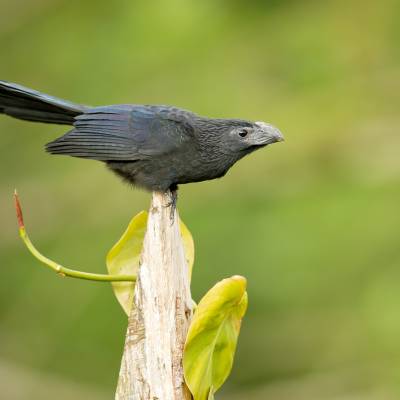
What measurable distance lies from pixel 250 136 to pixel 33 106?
795 millimetres

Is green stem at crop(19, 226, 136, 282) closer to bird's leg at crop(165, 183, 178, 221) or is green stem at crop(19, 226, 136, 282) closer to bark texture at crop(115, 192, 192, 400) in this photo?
bark texture at crop(115, 192, 192, 400)

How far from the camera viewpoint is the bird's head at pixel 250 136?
3.37 meters

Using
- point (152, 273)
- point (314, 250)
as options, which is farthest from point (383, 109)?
point (152, 273)

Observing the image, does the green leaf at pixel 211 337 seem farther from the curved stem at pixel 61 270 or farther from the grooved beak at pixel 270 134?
the grooved beak at pixel 270 134

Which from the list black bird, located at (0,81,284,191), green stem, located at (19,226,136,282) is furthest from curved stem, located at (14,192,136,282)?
black bird, located at (0,81,284,191)

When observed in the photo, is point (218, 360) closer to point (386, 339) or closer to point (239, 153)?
point (239, 153)

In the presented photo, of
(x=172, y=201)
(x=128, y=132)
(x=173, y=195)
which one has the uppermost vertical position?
(x=128, y=132)

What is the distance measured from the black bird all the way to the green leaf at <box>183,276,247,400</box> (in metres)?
1.10

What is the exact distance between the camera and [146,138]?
12.0ft

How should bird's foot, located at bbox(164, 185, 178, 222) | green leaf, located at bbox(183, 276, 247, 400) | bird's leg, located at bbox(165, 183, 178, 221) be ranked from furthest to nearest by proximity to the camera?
bird's leg, located at bbox(165, 183, 178, 221) → bird's foot, located at bbox(164, 185, 178, 222) → green leaf, located at bbox(183, 276, 247, 400)

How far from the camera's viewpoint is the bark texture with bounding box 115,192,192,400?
2371mm

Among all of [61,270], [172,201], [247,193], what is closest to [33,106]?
[172,201]

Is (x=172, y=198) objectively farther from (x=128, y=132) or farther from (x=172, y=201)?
(x=128, y=132)

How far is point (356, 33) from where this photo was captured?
773 centimetres
